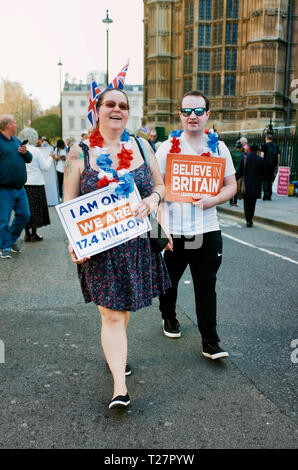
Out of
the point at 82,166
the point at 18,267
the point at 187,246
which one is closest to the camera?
the point at 82,166

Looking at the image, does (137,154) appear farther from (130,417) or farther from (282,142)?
(282,142)

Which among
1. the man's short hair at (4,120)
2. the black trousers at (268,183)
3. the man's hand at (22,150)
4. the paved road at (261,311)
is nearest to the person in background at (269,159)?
the black trousers at (268,183)

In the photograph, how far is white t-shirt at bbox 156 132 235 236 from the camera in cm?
376

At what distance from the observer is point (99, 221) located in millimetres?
3061

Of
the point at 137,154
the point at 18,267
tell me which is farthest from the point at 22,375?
the point at 18,267

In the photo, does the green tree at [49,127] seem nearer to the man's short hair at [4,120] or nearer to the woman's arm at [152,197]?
the man's short hair at [4,120]

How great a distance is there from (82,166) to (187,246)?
48.2 inches

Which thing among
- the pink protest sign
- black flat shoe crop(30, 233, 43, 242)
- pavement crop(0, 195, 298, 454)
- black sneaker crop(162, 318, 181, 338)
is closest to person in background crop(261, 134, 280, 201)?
the pink protest sign

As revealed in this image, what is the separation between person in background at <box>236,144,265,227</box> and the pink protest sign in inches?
225

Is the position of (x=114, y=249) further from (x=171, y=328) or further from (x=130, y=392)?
(x=171, y=328)

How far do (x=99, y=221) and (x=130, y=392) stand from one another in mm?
Answer: 1204

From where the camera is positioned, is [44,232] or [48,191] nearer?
[44,232]

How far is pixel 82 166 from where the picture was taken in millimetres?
3031

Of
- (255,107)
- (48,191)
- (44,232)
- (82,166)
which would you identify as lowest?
(44,232)
